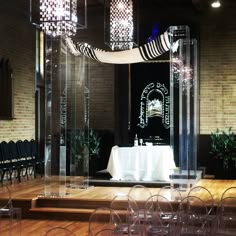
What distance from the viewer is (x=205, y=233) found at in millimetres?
4113

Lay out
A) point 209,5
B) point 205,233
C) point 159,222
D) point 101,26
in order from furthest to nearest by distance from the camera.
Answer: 1. point 101,26
2. point 209,5
3. point 159,222
4. point 205,233

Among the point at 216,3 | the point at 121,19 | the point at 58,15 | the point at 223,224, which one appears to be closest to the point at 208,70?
the point at 216,3

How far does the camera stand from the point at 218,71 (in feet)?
39.6

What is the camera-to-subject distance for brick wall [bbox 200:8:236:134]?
1198 centimetres

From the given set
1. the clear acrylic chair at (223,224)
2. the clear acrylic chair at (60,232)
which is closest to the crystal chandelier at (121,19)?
the clear acrylic chair at (60,232)

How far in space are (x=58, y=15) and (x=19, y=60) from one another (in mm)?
5908

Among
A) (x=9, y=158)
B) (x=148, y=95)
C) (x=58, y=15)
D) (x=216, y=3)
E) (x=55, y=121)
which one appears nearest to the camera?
(x=58, y=15)

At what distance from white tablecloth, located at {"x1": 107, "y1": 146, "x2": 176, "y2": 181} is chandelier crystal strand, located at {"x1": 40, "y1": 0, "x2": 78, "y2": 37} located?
13.4 feet

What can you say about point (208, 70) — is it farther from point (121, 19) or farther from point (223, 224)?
point (223, 224)

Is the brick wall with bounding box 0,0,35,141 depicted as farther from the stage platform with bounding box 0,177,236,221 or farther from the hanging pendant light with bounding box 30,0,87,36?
the hanging pendant light with bounding box 30,0,87,36

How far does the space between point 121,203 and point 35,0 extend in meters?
4.90

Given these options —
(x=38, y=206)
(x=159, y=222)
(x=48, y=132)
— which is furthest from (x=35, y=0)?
(x=159, y=222)

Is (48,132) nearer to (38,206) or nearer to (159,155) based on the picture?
(38,206)

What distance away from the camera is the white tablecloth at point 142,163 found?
985 centimetres
